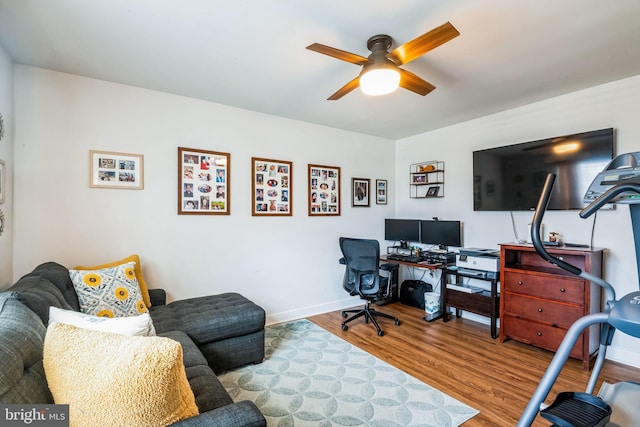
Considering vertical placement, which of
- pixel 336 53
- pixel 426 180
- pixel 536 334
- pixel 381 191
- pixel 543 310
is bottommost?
pixel 536 334

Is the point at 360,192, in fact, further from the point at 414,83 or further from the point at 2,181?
the point at 2,181

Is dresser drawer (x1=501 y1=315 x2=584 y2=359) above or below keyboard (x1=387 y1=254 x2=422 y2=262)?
below

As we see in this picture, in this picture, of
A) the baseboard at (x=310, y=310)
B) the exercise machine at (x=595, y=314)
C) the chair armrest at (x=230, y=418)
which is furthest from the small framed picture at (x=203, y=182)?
the exercise machine at (x=595, y=314)

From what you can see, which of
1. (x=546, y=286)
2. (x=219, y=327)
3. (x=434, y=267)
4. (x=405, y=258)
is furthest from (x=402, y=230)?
(x=219, y=327)

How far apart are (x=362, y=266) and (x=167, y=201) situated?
210 centimetres

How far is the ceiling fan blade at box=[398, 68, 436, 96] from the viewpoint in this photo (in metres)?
2.09

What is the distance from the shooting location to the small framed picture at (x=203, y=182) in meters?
2.96

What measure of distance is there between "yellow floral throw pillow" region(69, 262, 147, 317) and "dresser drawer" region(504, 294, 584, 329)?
328 centimetres

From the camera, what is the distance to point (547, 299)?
8.81 ft

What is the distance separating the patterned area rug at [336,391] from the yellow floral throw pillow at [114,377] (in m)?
1.20

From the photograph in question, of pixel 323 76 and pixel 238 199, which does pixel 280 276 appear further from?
pixel 323 76

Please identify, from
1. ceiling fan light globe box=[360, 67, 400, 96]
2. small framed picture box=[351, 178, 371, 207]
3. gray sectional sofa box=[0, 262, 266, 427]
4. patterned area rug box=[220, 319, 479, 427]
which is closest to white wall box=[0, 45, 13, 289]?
gray sectional sofa box=[0, 262, 266, 427]

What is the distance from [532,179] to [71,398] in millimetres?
3730

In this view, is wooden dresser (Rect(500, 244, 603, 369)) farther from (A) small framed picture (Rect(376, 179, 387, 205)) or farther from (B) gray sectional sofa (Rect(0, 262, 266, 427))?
(B) gray sectional sofa (Rect(0, 262, 266, 427))
